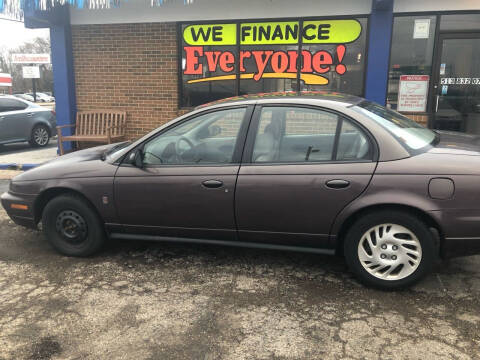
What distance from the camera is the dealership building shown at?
7.20 metres

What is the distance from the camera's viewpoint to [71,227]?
13.5 ft

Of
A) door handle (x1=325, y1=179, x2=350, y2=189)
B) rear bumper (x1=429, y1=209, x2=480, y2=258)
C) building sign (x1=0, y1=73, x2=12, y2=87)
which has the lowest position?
rear bumper (x1=429, y1=209, x2=480, y2=258)

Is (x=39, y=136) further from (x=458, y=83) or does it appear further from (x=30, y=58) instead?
(x=30, y=58)

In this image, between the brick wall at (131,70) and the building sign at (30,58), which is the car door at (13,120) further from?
the building sign at (30,58)

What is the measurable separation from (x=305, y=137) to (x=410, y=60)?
4770 mm

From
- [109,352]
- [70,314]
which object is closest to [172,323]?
[109,352]

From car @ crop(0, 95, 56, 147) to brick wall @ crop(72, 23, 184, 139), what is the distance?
11.5 ft

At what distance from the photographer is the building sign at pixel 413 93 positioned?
7398mm

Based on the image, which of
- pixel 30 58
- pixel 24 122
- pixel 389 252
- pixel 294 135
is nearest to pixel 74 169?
pixel 294 135

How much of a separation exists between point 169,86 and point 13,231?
4.32 metres

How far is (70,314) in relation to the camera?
3174 millimetres

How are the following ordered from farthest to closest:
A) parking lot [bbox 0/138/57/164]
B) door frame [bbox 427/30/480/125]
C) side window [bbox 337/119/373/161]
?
parking lot [bbox 0/138/57/164] → door frame [bbox 427/30/480/125] → side window [bbox 337/119/373/161]

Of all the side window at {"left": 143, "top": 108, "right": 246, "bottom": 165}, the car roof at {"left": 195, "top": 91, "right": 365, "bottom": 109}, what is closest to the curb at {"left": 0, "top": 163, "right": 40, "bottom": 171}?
the side window at {"left": 143, "top": 108, "right": 246, "bottom": 165}

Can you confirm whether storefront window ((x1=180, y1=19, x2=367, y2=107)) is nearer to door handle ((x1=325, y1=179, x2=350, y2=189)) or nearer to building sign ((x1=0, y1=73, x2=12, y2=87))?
door handle ((x1=325, y1=179, x2=350, y2=189))
